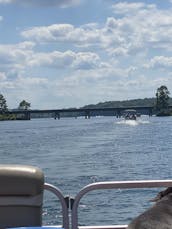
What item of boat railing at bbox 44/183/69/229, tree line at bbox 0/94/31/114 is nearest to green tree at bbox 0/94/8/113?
tree line at bbox 0/94/31/114

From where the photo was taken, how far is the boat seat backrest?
4.82 metres

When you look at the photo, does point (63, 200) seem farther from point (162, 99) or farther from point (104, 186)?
point (162, 99)

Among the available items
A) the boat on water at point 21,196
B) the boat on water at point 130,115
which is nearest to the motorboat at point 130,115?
the boat on water at point 130,115

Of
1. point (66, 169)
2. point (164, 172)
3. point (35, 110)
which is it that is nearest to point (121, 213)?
point (164, 172)

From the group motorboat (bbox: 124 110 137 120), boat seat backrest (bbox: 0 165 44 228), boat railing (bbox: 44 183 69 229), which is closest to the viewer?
boat seat backrest (bbox: 0 165 44 228)

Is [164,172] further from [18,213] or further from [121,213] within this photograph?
[18,213]

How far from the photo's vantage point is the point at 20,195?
491 centimetres

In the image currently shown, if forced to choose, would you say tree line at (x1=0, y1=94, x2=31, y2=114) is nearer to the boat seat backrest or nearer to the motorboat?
the motorboat

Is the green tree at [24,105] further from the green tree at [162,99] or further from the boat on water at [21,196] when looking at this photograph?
the boat on water at [21,196]

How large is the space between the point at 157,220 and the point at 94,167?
31.1 meters

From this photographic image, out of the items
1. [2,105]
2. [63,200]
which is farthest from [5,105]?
[63,200]

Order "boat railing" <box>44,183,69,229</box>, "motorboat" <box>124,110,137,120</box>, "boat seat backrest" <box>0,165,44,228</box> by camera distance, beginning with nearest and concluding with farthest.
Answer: "boat seat backrest" <box>0,165,44,228</box>, "boat railing" <box>44,183,69,229</box>, "motorboat" <box>124,110,137,120</box>

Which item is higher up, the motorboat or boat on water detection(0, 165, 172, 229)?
the motorboat

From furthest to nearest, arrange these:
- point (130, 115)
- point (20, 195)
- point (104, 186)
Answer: point (130, 115) → point (104, 186) → point (20, 195)
